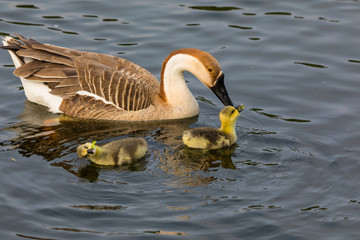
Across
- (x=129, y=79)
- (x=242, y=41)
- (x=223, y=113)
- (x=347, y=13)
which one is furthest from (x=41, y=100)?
(x=347, y=13)

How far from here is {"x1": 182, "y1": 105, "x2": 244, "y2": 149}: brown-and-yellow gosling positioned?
9.61 m

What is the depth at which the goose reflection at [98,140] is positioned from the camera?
914 centimetres

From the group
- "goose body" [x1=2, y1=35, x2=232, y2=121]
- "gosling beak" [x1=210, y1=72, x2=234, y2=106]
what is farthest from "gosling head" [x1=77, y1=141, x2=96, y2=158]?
"gosling beak" [x1=210, y1=72, x2=234, y2=106]

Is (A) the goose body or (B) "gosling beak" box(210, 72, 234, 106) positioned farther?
(A) the goose body

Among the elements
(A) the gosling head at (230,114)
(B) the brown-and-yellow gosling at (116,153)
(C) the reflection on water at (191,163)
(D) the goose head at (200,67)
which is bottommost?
(C) the reflection on water at (191,163)

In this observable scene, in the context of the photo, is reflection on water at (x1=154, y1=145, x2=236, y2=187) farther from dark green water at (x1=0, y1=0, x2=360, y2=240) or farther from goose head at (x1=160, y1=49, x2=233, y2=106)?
goose head at (x1=160, y1=49, x2=233, y2=106)

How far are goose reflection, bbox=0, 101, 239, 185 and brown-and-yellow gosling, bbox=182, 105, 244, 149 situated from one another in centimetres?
14

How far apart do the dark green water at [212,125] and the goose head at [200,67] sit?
681 millimetres

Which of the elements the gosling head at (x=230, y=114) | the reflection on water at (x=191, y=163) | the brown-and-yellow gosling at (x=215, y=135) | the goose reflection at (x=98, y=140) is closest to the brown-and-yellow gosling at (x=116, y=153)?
the goose reflection at (x=98, y=140)

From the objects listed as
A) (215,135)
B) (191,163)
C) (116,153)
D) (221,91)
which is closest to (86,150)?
(116,153)

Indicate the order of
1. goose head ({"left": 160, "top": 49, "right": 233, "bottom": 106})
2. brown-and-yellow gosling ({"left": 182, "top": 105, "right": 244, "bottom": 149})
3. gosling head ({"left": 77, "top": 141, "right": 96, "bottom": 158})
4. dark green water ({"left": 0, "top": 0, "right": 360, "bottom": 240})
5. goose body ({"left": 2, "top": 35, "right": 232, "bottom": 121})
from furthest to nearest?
1. goose body ({"left": 2, "top": 35, "right": 232, "bottom": 121})
2. goose head ({"left": 160, "top": 49, "right": 233, "bottom": 106})
3. brown-and-yellow gosling ({"left": 182, "top": 105, "right": 244, "bottom": 149})
4. gosling head ({"left": 77, "top": 141, "right": 96, "bottom": 158})
5. dark green water ({"left": 0, "top": 0, "right": 360, "bottom": 240})

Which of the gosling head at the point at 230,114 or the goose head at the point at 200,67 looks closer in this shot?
the gosling head at the point at 230,114

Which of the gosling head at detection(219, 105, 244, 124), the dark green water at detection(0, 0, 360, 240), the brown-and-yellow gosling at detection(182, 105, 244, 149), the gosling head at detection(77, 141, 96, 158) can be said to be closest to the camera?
the dark green water at detection(0, 0, 360, 240)

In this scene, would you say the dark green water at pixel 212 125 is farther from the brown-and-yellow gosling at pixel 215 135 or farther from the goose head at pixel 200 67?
the goose head at pixel 200 67
